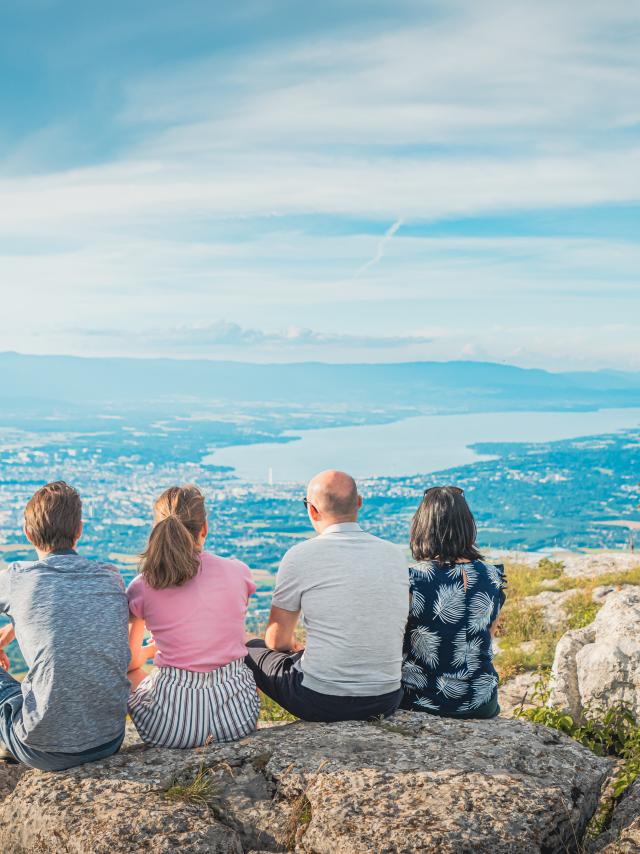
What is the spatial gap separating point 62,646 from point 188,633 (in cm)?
78

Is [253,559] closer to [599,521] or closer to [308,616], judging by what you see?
[599,521]

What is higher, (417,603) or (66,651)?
(417,603)

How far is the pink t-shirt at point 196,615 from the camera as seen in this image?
4707 mm

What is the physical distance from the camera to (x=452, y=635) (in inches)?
198

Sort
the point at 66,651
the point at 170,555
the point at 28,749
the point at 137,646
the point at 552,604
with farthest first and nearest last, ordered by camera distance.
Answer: the point at 552,604 < the point at 137,646 < the point at 170,555 < the point at 28,749 < the point at 66,651

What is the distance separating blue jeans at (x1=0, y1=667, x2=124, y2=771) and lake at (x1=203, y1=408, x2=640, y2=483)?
81.9 m

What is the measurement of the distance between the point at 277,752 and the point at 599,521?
58.2 meters

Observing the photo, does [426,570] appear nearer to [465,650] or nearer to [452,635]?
[452,635]

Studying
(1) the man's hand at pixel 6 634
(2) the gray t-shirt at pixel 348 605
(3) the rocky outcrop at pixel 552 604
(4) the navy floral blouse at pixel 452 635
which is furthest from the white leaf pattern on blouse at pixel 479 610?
(3) the rocky outcrop at pixel 552 604

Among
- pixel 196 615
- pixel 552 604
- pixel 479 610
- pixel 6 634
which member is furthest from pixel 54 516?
pixel 552 604

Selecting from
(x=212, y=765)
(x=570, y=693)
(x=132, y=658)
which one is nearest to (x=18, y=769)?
(x=132, y=658)

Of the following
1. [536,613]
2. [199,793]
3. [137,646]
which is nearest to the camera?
[199,793]

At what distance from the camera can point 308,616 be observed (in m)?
4.77

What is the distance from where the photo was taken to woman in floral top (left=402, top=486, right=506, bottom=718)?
5012mm
